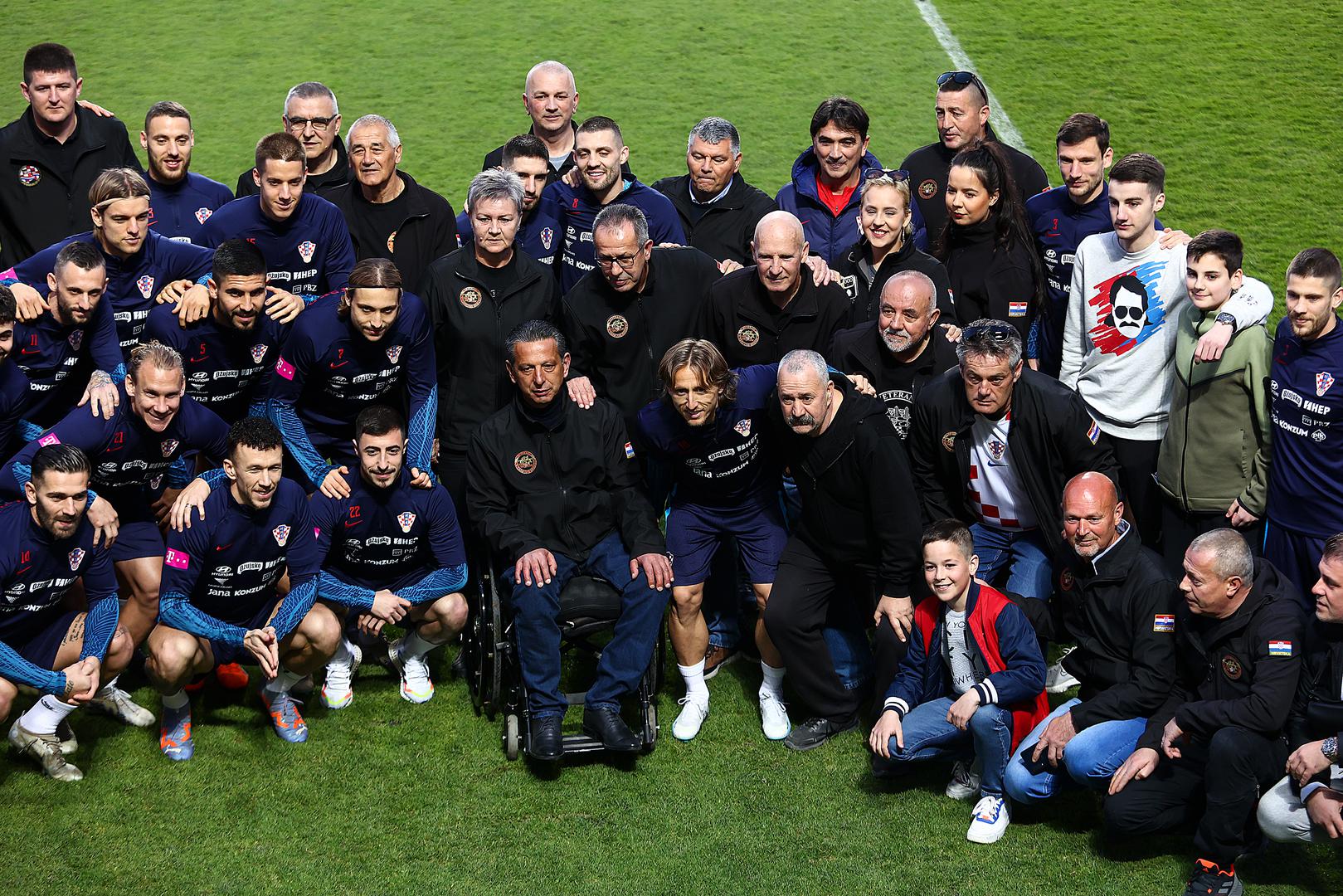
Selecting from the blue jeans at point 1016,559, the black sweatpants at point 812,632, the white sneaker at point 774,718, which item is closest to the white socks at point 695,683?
the white sneaker at point 774,718

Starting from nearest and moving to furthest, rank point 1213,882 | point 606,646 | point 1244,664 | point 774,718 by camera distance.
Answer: point 1213,882, point 1244,664, point 606,646, point 774,718

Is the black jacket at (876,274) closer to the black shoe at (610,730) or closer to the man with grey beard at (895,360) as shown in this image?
the man with grey beard at (895,360)

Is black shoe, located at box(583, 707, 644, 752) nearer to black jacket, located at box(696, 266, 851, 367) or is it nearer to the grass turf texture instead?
the grass turf texture

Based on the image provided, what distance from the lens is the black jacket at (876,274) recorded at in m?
6.85

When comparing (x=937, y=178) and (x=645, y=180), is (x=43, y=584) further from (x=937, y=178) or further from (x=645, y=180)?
(x=645, y=180)

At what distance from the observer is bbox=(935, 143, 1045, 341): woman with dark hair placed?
7.08 meters

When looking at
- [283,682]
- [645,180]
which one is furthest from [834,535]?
[645,180]

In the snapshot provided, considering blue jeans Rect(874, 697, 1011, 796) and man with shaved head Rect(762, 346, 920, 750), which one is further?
man with shaved head Rect(762, 346, 920, 750)

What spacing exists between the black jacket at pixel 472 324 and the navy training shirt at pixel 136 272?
118cm

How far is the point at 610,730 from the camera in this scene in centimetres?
646

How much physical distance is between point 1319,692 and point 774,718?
2437 millimetres

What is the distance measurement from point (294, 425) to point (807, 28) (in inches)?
396

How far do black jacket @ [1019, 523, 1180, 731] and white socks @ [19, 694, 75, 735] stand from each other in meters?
4.34

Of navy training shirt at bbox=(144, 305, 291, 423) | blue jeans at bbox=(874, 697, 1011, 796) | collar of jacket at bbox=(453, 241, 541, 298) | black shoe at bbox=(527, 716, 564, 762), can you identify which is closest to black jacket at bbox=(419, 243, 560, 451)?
collar of jacket at bbox=(453, 241, 541, 298)
